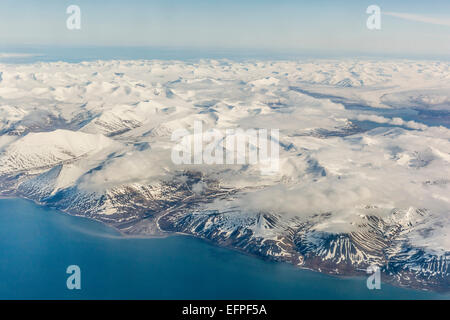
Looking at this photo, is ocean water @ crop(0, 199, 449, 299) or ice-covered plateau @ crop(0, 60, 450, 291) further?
ice-covered plateau @ crop(0, 60, 450, 291)

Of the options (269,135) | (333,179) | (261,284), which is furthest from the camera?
(269,135)

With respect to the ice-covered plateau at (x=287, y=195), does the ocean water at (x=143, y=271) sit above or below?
below

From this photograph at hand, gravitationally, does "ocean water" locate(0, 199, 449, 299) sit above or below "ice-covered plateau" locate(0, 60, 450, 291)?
below

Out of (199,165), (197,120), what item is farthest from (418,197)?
(197,120)

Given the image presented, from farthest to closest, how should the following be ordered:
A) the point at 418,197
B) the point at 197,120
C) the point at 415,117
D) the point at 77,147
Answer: the point at 415,117 < the point at 197,120 < the point at 77,147 < the point at 418,197

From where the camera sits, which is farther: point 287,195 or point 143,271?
point 287,195

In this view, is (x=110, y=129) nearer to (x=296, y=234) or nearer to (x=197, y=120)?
(x=197, y=120)

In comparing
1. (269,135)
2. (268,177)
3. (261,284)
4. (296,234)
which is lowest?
(261,284)

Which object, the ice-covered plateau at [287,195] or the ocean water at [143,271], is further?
the ice-covered plateau at [287,195]
